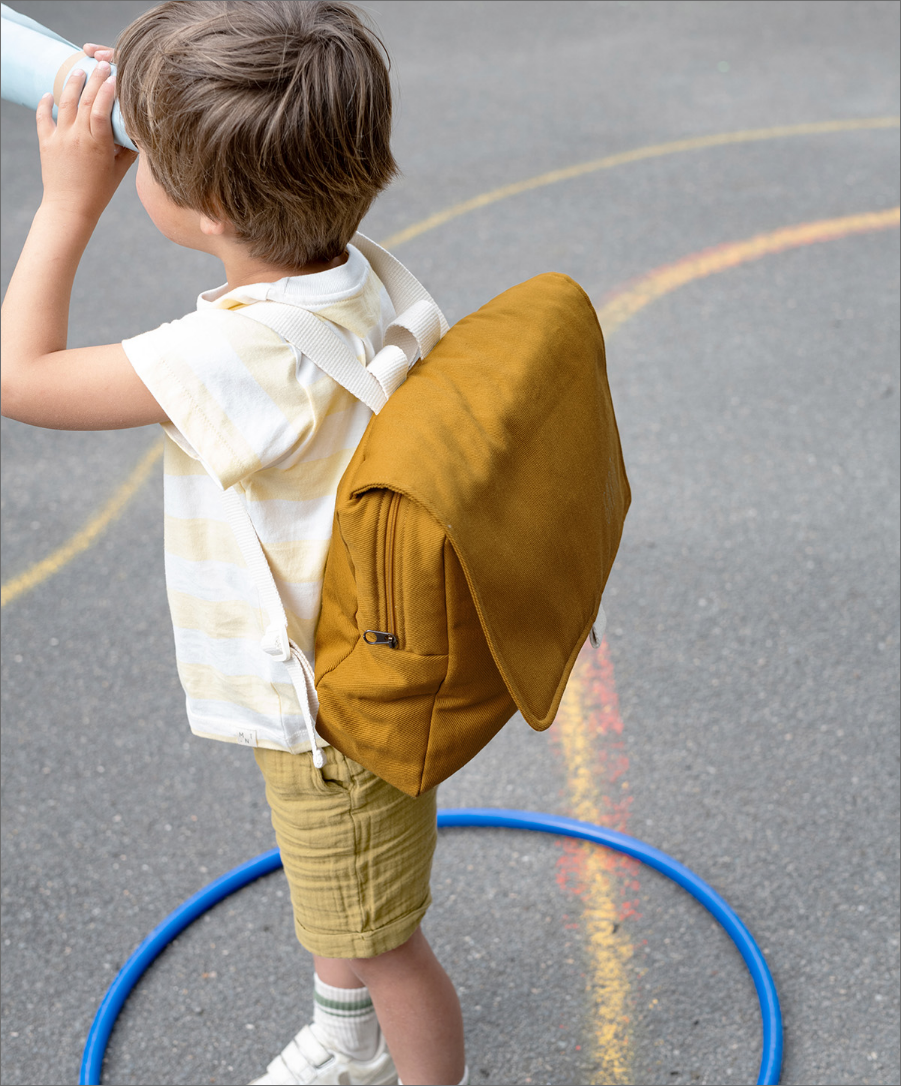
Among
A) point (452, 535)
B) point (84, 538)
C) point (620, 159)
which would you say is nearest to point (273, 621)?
point (452, 535)

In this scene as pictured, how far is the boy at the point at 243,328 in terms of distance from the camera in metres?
1.36

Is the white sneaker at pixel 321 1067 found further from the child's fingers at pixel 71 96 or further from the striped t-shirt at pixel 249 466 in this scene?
the child's fingers at pixel 71 96

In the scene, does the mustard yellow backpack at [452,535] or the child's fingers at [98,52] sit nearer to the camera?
the mustard yellow backpack at [452,535]

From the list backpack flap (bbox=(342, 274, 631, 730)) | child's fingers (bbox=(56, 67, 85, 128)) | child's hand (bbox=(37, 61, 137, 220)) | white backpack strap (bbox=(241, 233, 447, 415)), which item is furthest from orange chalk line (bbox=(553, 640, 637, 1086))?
child's fingers (bbox=(56, 67, 85, 128))

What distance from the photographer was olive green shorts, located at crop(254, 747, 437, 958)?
1.70 m

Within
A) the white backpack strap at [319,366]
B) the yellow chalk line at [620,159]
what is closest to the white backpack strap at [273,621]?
the white backpack strap at [319,366]

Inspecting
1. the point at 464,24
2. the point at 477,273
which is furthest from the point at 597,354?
the point at 464,24

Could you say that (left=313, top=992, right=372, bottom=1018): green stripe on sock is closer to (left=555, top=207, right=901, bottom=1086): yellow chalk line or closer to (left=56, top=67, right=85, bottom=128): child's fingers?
(left=555, top=207, right=901, bottom=1086): yellow chalk line

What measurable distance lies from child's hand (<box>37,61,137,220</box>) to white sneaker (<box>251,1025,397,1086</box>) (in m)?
1.54

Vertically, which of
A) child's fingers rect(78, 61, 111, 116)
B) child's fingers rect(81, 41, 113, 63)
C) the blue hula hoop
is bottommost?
the blue hula hoop

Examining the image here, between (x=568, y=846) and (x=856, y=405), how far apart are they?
2379 millimetres

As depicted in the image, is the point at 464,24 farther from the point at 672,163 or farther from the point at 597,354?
the point at 597,354

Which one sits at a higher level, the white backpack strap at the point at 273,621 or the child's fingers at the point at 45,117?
the child's fingers at the point at 45,117

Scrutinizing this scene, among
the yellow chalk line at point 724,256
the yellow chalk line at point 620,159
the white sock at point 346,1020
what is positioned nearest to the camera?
the white sock at point 346,1020
